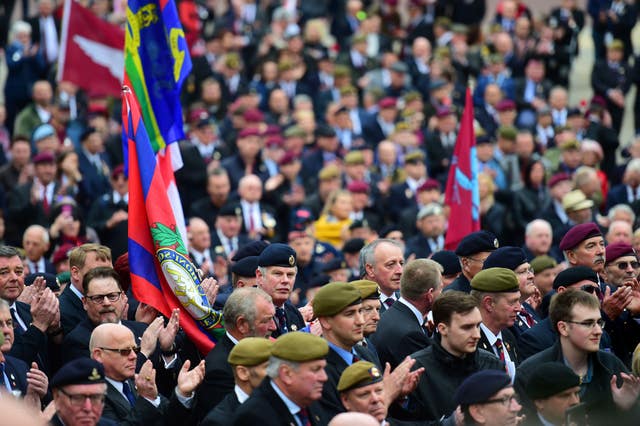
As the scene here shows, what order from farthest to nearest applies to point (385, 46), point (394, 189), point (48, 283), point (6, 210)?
point (385, 46) < point (394, 189) < point (6, 210) < point (48, 283)

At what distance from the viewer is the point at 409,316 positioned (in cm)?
958

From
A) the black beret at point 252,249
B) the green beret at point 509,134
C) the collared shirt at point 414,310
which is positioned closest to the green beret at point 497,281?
the collared shirt at point 414,310

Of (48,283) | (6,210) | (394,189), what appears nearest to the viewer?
(48,283)

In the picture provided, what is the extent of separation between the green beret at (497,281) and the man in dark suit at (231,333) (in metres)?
1.64

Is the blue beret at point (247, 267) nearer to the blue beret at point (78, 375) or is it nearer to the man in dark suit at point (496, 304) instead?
the man in dark suit at point (496, 304)

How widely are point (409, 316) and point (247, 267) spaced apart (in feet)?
4.60

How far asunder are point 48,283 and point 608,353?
4.18 m

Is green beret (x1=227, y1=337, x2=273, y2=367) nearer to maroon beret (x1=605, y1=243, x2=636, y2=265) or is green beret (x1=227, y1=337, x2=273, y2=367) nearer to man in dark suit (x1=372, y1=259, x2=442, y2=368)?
man in dark suit (x1=372, y1=259, x2=442, y2=368)

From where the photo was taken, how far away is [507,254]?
1026 centimetres

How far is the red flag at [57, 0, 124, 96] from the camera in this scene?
17.6 metres

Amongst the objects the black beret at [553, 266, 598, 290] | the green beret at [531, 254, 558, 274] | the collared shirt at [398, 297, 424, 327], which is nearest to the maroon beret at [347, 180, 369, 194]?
the green beret at [531, 254, 558, 274]

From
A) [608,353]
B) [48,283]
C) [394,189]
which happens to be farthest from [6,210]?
[608,353]

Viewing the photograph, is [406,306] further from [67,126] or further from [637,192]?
[67,126]

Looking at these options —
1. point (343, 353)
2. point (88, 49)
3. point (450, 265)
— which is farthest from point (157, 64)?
point (88, 49)
